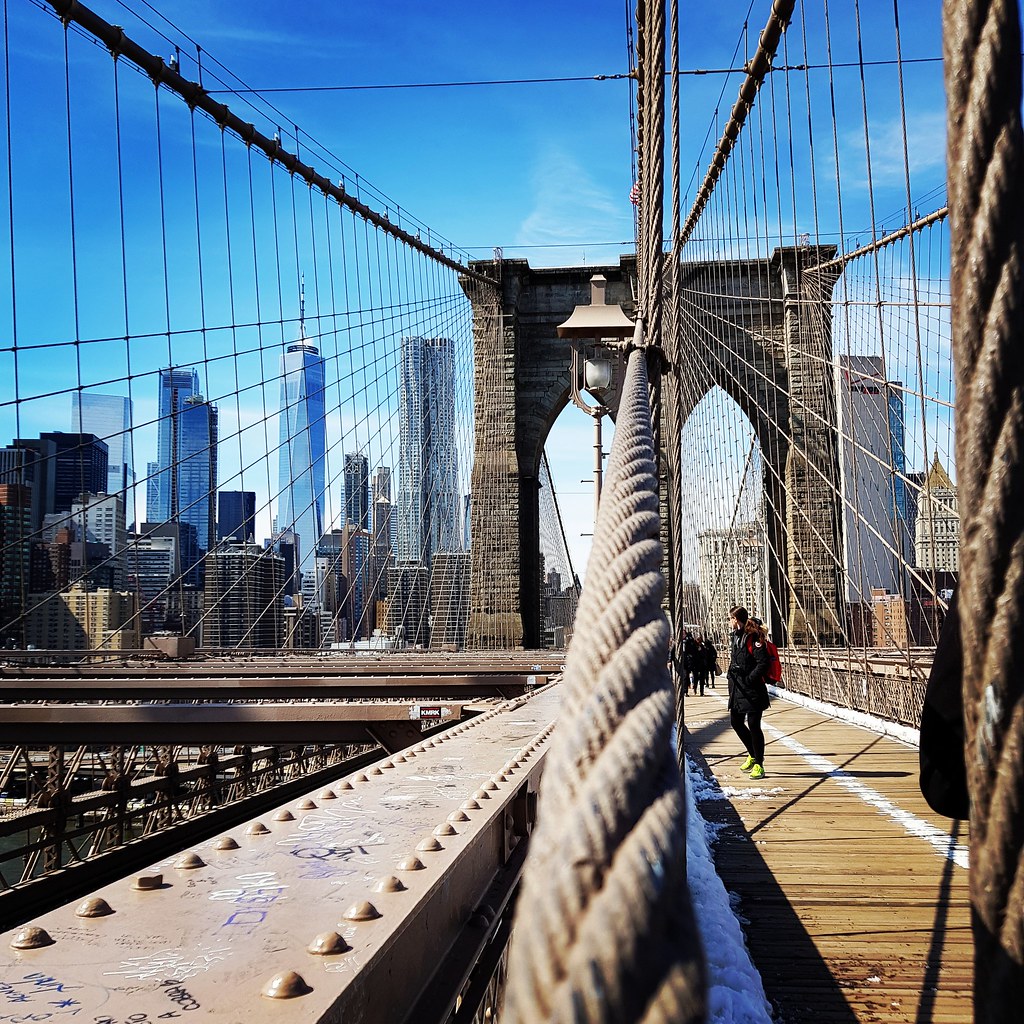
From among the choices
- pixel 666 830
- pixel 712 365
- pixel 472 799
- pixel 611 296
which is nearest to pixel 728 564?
pixel 712 365

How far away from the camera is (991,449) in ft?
1.33

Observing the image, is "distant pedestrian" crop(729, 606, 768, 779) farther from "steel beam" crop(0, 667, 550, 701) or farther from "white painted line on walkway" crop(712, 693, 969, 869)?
"steel beam" crop(0, 667, 550, 701)

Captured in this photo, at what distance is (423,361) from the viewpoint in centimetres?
2130

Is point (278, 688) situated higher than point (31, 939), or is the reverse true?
point (31, 939)

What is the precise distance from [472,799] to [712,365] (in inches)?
659

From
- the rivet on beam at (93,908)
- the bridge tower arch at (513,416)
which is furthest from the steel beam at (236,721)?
the bridge tower arch at (513,416)

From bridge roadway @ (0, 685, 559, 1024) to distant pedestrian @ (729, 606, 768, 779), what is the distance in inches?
113

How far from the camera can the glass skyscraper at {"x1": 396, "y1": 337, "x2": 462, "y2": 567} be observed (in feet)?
65.3

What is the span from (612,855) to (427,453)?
21.1 meters

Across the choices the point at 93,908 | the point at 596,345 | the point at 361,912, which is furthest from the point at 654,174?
the point at 596,345

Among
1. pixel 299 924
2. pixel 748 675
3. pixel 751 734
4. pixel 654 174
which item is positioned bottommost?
pixel 751 734

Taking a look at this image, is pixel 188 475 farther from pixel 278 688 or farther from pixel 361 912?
pixel 361 912

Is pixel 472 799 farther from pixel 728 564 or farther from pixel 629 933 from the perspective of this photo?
pixel 728 564

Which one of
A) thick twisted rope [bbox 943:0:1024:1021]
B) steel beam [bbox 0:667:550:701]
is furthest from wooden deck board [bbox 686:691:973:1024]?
thick twisted rope [bbox 943:0:1024:1021]
